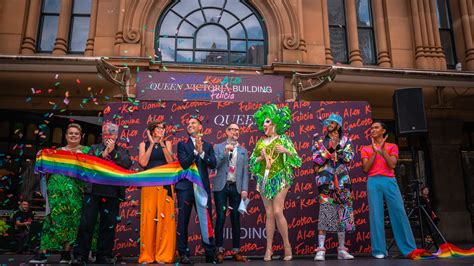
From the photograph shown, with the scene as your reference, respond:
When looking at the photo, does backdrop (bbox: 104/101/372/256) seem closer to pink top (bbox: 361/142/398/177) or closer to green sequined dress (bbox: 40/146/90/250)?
pink top (bbox: 361/142/398/177)

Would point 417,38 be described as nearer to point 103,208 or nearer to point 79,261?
point 103,208

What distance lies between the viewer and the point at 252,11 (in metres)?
11.1

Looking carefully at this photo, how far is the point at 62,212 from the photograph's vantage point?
17.1ft

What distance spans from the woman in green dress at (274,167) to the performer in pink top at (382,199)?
1263 millimetres

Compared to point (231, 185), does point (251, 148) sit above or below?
above

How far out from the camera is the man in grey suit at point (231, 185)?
5.45 m

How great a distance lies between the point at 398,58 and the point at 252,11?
4.72 metres

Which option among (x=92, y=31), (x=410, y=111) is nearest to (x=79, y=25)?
(x=92, y=31)

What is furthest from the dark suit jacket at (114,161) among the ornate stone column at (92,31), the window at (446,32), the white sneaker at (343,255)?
the window at (446,32)

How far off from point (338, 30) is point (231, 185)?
8.12 meters

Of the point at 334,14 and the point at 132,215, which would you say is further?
the point at 334,14

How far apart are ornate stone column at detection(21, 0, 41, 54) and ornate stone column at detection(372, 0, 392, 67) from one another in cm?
A: 1030

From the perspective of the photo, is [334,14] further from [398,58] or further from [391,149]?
[391,149]

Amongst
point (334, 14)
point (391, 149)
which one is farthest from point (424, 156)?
point (391, 149)
